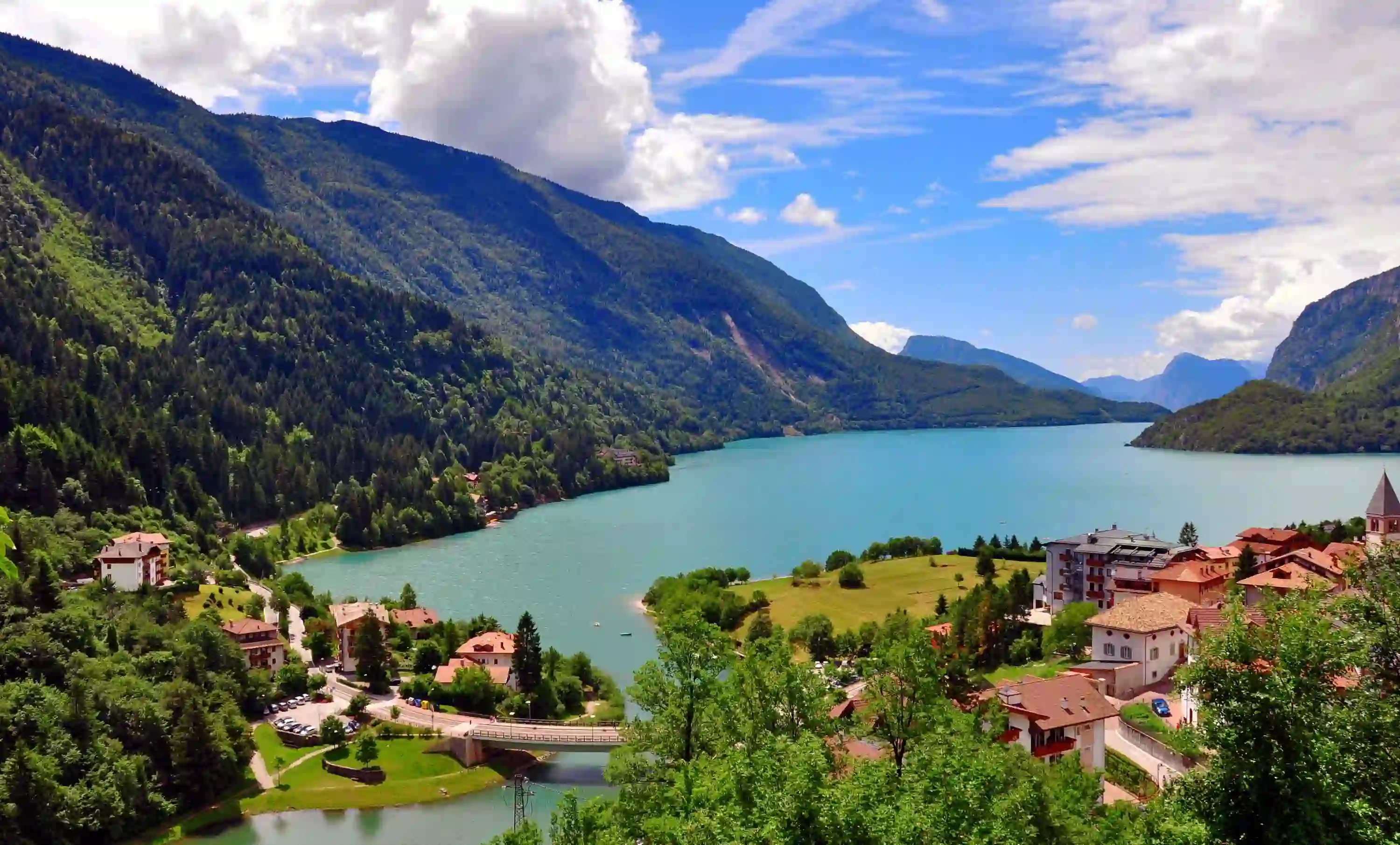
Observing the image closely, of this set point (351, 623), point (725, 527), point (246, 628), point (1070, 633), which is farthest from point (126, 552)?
point (725, 527)

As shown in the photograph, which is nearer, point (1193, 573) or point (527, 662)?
point (527, 662)

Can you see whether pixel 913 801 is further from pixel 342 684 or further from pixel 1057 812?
pixel 342 684

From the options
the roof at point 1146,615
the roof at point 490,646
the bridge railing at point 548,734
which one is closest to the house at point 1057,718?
the roof at point 1146,615

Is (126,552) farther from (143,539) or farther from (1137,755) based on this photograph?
(1137,755)

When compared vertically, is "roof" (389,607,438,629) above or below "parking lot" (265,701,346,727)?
above

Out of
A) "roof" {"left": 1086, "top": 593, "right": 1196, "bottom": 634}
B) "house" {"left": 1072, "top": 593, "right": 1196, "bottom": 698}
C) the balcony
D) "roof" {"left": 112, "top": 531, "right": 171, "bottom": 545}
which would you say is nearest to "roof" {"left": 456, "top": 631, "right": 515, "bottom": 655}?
"roof" {"left": 112, "top": 531, "right": 171, "bottom": 545}

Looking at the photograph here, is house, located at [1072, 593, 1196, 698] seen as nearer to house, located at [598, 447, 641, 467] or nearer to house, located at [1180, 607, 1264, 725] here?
house, located at [1180, 607, 1264, 725]

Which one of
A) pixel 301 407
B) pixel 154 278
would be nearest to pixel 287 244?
pixel 154 278
